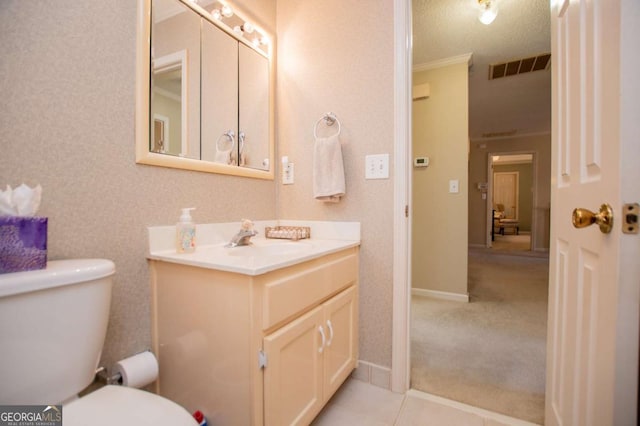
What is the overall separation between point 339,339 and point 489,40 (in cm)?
288

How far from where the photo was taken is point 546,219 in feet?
17.9

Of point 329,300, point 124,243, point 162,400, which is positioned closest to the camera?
point 162,400

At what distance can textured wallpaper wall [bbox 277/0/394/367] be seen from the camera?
1440mm

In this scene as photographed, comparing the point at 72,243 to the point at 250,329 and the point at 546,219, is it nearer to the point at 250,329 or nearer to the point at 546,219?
the point at 250,329

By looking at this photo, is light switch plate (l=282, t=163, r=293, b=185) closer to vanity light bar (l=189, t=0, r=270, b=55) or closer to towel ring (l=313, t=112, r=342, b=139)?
towel ring (l=313, t=112, r=342, b=139)

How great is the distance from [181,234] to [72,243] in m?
0.32

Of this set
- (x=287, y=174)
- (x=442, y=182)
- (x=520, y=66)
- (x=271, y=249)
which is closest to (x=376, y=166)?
(x=287, y=174)

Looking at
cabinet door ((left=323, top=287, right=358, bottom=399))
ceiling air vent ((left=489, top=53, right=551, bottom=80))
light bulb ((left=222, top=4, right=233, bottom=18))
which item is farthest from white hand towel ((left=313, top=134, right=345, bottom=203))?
ceiling air vent ((left=489, top=53, right=551, bottom=80))

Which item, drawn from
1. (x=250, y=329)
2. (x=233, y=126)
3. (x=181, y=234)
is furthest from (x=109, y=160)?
(x=250, y=329)

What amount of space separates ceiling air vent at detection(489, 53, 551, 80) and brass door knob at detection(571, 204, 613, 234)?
2994 mm

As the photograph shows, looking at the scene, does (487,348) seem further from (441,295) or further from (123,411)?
(123,411)

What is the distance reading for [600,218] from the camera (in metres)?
0.65

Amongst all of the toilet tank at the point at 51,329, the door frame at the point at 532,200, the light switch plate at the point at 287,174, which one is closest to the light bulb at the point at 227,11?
the light switch plate at the point at 287,174

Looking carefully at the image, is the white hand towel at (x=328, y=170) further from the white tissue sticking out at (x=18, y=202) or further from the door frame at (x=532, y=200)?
the door frame at (x=532, y=200)
